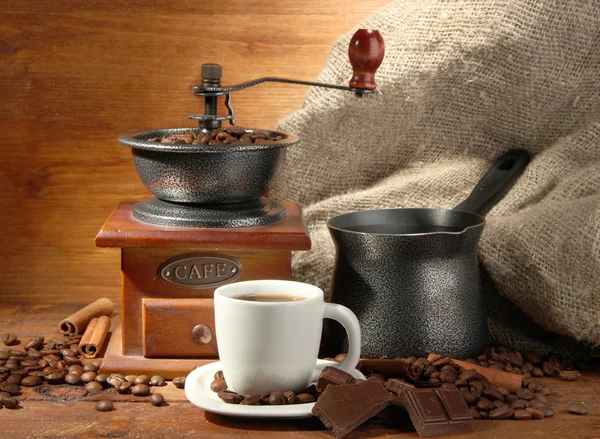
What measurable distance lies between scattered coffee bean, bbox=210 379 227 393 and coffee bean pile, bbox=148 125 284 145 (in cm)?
36

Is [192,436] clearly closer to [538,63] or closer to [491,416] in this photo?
[491,416]

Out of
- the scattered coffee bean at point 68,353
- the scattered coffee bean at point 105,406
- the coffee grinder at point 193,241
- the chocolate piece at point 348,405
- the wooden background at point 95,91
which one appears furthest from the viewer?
the wooden background at point 95,91

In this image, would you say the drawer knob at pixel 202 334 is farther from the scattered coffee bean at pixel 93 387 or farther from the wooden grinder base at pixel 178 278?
the scattered coffee bean at pixel 93 387

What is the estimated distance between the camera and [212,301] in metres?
1.44

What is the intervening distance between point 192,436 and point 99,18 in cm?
100

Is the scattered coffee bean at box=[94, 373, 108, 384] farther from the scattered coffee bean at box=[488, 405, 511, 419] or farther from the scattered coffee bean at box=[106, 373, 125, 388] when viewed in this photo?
the scattered coffee bean at box=[488, 405, 511, 419]

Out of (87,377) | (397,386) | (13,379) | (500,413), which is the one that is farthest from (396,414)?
(13,379)

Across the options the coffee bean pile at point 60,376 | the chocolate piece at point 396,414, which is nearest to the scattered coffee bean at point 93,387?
the coffee bean pile at point 60,376

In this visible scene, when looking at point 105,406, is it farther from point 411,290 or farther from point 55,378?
point 411,290

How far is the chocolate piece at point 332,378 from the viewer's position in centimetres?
128

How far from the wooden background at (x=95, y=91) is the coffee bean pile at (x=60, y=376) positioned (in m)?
0.36

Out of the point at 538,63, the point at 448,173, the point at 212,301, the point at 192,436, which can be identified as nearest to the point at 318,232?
the point at 448,173

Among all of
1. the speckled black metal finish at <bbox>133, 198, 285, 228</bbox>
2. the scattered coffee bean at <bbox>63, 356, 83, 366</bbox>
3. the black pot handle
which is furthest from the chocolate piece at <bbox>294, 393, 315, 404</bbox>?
the black pot handle

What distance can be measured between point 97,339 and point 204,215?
0.32m
